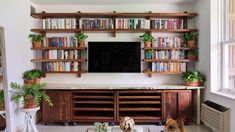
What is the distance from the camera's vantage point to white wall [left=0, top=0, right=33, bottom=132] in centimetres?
341

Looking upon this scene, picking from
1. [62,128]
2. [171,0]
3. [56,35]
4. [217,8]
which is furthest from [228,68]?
[56,35]

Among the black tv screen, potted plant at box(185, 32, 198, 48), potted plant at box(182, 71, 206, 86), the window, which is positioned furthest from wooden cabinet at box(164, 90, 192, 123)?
potted plant at box(185, 32, 198, 48)

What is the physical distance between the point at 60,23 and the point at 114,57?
134 centimetres

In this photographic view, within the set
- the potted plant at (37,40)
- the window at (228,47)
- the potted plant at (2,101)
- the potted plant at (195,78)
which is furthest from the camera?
the potted plant at (37,40)

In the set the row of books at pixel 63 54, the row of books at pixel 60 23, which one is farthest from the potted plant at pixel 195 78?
the row of books at pixel 60 23

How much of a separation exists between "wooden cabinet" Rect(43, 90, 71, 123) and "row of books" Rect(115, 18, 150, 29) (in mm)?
1732

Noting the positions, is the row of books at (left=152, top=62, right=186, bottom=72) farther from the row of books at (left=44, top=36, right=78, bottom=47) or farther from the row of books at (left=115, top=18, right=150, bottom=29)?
the row of books at (left=44, top=36, right=78, bottom=47)

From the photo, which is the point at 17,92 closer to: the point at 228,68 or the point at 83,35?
the point at 83,35

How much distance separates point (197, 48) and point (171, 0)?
44.4 inches

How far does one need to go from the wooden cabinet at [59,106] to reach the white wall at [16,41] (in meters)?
0.51

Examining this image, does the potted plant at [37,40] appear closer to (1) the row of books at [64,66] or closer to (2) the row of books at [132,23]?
(1) the row of books at [64,66]

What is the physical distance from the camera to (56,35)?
463 centimetres

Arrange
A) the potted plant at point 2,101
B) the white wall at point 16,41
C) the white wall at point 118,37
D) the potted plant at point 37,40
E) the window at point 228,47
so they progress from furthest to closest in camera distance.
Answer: the white wall at point 118,37 < the potted plant at point 37,40 < the window at point 228,47 < the white wall at point 16,41 < the potted plant at point 2,101

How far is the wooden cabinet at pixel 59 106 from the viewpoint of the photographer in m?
4.11
